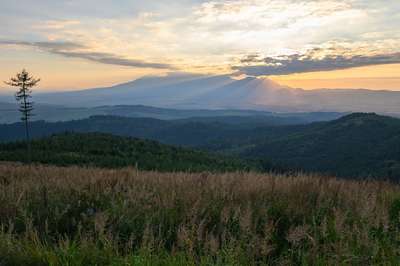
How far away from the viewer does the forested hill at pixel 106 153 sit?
54.0 m

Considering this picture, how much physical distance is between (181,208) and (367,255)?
2.45 metres

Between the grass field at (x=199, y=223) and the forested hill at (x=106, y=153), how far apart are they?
45.0 meters

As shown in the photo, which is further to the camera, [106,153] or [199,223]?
[106,153]

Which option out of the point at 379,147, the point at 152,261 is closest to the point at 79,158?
the point at 152,261

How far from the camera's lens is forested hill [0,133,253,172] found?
177ft

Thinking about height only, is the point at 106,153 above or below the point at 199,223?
below

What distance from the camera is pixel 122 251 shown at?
4539mm

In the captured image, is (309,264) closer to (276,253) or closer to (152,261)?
(276,253)

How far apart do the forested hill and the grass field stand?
1770 inches

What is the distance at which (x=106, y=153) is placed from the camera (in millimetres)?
64500

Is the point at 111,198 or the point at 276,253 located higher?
the point at 111,198

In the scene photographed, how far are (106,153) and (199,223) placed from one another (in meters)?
61.3

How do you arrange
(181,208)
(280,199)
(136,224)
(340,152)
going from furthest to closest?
(340,152) → (280,199) → (181,208) → (136,224)

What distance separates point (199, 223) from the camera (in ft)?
16.5
